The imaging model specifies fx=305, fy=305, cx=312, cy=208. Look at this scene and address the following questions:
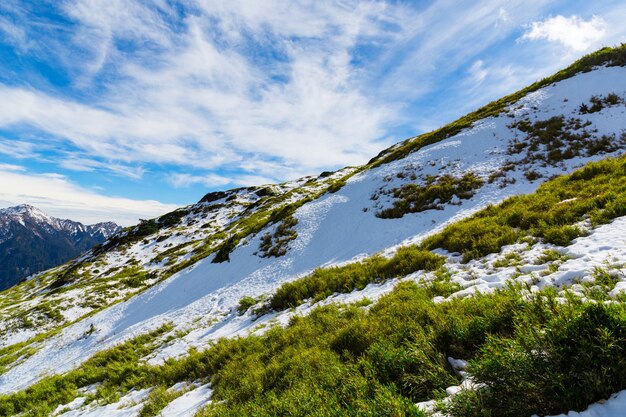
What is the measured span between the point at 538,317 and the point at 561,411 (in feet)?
4.98

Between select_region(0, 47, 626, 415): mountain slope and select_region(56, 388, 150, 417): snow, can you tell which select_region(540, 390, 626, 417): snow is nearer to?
select_region(0, 47, 626, 415): mountain slope

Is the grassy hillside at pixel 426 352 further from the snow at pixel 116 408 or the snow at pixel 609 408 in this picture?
the snow at pixel 116 408

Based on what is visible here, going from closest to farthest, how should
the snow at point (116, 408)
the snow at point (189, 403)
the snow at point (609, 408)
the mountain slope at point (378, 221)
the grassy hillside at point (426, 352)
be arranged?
the snow at point (609, 408)
the grassy hillside at point (426, 352)
the snow at point (189, 403)
the snow at point (116, 408)
the mountain slope at point (378, 221)

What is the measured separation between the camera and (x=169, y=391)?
888 centimetres

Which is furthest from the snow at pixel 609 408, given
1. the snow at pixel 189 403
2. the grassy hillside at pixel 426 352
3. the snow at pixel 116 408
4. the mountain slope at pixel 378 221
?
the snow at pixel 116 408

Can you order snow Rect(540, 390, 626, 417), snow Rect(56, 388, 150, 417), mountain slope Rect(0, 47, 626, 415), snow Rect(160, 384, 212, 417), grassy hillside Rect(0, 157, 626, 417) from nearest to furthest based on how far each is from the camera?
1. snow Rect(540, 390, 626, 417)
2. grassy hillside Rect(0, 157, 626, 417)
3. snow Rect(160, 384, 212, 417)
4. snow Rect(56, 388, 150, 417)
5. mountain slope Rect(0, 47, 626, 415)

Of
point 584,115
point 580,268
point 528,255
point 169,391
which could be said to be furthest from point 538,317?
point 584,115

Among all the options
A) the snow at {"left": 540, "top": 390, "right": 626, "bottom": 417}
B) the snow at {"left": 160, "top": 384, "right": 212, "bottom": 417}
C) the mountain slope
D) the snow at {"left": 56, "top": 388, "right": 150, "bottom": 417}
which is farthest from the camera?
the mountain slope

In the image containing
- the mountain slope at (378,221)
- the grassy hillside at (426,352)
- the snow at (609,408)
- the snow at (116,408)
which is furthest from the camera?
the mountain slope at (378,221)

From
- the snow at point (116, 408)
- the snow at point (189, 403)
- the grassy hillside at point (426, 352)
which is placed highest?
the grassy hillside at point (426, 352)

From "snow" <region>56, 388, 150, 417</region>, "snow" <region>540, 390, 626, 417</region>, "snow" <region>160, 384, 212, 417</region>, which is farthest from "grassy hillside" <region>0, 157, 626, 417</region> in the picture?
"snow" <region>56, 388, 150, 417</region>

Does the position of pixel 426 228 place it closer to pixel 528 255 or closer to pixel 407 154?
pixel 528 255

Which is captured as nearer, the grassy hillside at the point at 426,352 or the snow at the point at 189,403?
the grassy hillside at the point at 426,352

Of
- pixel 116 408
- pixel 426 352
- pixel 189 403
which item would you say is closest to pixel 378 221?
pixel 189 403
